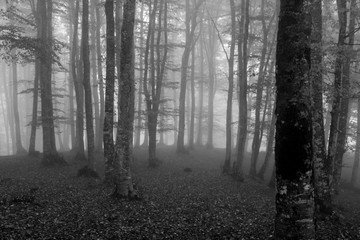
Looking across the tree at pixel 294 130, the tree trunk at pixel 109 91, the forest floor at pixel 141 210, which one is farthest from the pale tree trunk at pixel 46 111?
the tree at pixel 294 130

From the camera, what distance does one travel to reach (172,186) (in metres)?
15.0

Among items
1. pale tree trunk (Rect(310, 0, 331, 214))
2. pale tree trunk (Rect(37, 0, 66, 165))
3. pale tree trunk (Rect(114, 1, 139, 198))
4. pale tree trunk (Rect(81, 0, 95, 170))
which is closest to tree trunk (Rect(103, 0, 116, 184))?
pale tree trunk (Rect(114, 1, 139, 198))

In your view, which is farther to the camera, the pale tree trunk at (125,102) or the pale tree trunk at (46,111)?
the pale tree trunk at (46,111)

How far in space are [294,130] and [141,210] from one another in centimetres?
648

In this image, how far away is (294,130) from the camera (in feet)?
17.2

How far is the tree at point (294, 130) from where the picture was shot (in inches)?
206

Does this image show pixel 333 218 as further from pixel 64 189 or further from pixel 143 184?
pixel 64 189

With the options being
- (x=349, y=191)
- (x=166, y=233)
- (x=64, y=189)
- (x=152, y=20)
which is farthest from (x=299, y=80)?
(x=349, y=191)

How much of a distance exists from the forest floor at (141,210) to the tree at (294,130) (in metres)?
3.15

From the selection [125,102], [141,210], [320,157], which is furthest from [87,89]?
[320,157]

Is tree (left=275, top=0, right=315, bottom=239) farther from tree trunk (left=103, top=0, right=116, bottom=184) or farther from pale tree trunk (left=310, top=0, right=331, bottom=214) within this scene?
tree trunk (left=103, top=0, right=116, bottom=184)

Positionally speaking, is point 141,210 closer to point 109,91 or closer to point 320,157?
point 109,91

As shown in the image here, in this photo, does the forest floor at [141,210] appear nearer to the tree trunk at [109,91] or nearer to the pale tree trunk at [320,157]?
the pale tree trunk at [320,157]

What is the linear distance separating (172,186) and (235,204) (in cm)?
400
